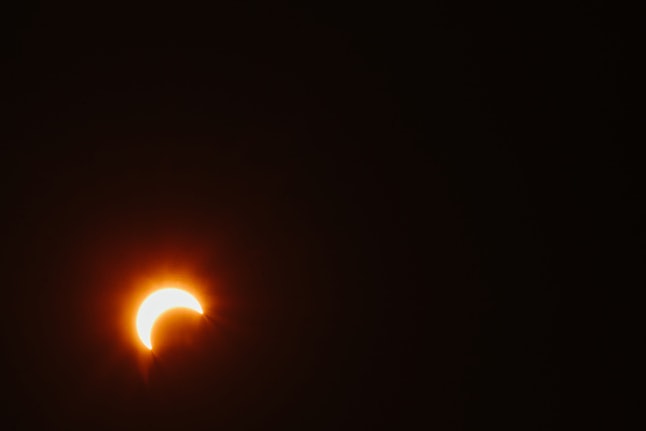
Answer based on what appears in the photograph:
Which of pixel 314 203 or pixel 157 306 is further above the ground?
pixel 314 203

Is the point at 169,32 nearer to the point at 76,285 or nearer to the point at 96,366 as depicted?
the point at 76,285

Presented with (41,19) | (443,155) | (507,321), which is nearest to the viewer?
(41,19)

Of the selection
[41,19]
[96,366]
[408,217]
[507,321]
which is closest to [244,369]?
[96,366]

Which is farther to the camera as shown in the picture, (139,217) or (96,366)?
(96,366)
